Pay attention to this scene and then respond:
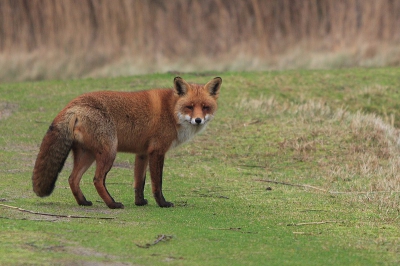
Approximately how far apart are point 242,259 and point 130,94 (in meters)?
3.22

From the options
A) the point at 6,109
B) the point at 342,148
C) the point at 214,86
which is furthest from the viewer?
the point at 6,109

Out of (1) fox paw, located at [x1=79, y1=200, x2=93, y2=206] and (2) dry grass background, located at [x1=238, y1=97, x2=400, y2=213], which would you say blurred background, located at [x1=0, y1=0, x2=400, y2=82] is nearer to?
(2) dry grass background, located at [x1=238, y1=97, x2=400, y2=213]

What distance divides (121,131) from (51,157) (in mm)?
888

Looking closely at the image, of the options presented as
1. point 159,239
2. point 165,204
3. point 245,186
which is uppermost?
point 245,186

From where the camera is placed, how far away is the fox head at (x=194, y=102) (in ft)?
29.5

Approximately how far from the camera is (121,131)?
8.66 m

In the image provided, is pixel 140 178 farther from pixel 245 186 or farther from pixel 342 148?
pixel 342 148

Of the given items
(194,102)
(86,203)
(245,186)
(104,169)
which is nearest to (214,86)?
(194,102)

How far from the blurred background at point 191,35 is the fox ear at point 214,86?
34.3 ft

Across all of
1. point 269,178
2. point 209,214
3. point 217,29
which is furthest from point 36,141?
point 217,29

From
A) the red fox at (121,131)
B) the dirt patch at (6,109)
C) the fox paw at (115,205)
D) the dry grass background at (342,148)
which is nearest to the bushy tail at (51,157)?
the red fox at (121,131)

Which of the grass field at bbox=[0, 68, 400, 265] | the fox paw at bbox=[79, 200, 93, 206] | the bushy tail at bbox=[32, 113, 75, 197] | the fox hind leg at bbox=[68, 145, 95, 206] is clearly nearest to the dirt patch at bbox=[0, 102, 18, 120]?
the grass field at bbox=[0, 68, 400, 265]

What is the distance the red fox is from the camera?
8125 millimetres

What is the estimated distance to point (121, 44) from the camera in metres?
20.6
